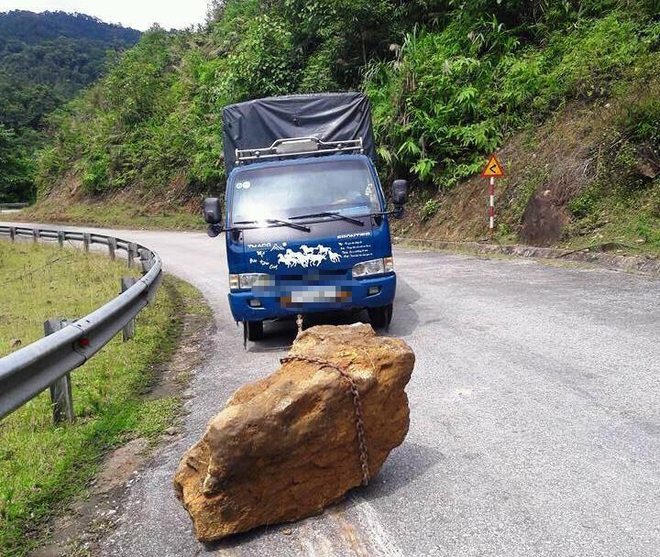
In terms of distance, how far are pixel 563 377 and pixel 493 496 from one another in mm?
2116

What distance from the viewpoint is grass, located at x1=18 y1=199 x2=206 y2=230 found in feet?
102

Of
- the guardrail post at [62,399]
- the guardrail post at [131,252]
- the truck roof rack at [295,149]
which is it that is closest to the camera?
the guardrail post at [62,399]

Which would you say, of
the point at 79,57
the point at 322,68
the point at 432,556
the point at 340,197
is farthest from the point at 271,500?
the point at 79,57

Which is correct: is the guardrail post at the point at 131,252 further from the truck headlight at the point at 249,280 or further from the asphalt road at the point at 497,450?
the truck headlight at the point at 249,280

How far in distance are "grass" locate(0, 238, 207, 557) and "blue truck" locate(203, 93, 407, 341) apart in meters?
1.35

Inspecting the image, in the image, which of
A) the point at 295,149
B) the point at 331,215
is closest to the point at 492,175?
the point at 295,149

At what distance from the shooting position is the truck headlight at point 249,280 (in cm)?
641

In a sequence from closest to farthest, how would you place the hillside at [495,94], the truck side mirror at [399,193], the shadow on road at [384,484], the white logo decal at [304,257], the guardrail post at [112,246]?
the shadow on road at [384,484]
the white logo decal at [304,257]
the truck side mirror at [399,193]
the hillside at [495,94]
the guardrail post at [112,246]

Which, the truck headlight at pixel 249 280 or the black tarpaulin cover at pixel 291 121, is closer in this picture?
the truck headlight at pixel 249 280

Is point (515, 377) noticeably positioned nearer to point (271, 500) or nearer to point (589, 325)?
point (589, 325)

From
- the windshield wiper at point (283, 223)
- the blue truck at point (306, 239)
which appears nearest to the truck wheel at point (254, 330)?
the blue truck at point (306, 239)

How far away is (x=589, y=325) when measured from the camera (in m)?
6.62

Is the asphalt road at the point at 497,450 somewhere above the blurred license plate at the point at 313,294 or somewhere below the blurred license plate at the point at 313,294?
below

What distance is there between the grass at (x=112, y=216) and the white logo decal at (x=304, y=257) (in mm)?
23569
